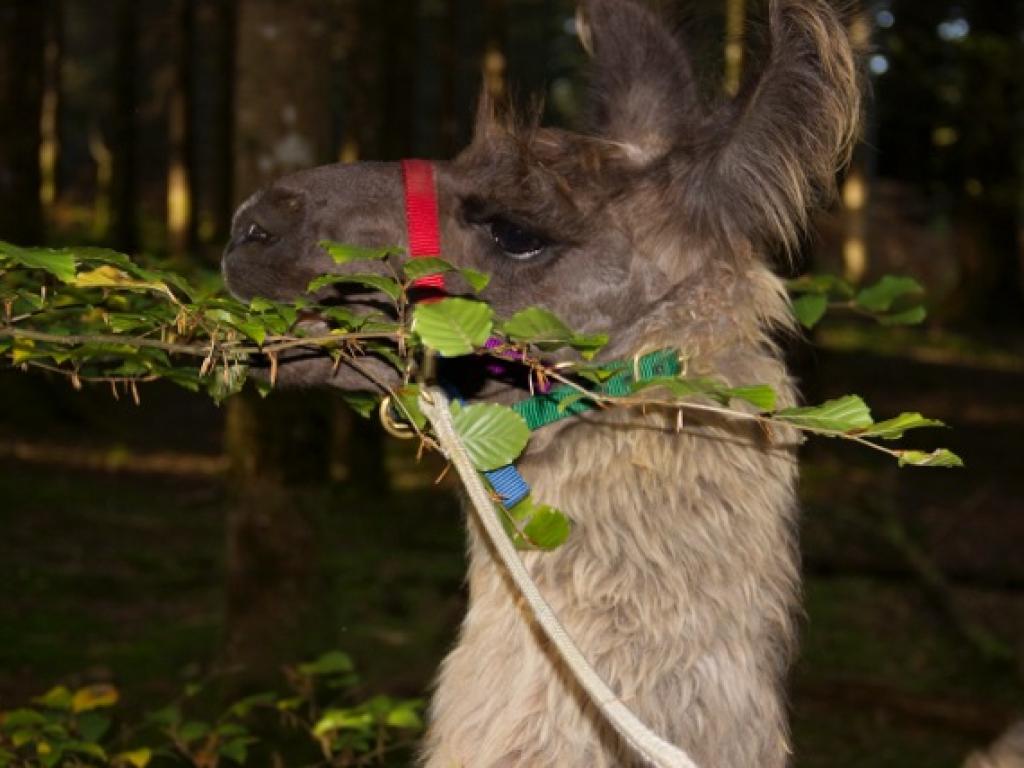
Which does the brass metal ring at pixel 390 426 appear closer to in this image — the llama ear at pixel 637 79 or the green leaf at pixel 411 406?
the green leaf at pixel 411 406

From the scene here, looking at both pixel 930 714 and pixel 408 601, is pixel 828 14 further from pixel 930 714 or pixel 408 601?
pixel 408 601

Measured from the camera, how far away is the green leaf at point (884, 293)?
3375mm

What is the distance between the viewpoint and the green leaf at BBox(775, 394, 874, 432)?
217 centimetres

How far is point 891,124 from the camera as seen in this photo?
Answer: 15828 mm

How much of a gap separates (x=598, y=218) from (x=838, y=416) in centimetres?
102

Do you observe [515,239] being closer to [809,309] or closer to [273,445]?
[809,309]

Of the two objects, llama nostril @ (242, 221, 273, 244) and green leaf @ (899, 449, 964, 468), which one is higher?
llama nostril @ (242, 221, 273, 244)

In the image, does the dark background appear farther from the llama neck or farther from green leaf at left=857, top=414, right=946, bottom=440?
green leaf at left=857, top=414, right=946, bottom=440

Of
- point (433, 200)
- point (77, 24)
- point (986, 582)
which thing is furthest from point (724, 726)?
point (77, 24)

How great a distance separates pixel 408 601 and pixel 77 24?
38.3 meters

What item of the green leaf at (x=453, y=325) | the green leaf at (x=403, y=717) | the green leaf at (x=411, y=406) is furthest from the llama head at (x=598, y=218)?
the green leaf at (x=403, y=717)

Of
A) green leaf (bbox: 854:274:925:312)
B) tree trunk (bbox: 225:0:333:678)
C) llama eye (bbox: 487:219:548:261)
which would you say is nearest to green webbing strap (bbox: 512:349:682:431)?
llama eye (bbox: 487:219:548:261)

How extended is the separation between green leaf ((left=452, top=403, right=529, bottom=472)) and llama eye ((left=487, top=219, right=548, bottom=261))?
877mm

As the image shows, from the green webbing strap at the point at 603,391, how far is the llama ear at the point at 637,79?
568mm
